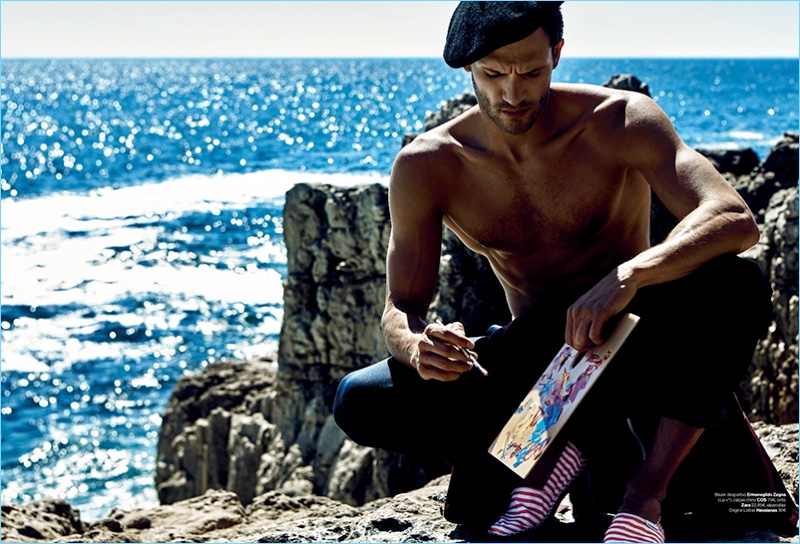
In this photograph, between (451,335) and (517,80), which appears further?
(517,80)

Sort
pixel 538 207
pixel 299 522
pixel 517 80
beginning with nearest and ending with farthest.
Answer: pixel 517 80, pixel 538 207, pixel 299 522

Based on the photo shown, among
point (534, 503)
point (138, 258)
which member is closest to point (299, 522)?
point (534, 503)

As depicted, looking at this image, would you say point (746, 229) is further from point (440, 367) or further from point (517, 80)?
point (440, 367)

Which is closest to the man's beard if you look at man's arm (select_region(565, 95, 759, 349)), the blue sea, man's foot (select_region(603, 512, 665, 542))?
man's arm (select_region(565, 95, 759, 349))

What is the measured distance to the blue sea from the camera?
15711 mm

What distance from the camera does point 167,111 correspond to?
87250 mm

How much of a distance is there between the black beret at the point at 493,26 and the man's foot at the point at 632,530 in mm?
1481

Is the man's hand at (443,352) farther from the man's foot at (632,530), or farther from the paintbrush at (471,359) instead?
the man's foot at (632,530)

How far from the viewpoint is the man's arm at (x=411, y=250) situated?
3.27 m

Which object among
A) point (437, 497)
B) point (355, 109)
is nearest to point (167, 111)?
point (355, 109)

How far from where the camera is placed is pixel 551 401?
2.93m

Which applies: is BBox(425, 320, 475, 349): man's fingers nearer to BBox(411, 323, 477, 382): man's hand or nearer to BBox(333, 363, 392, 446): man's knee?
BBox(411, 323, 477, 382): man's hand

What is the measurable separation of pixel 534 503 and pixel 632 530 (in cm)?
36

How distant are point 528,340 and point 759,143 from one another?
36.4 m
